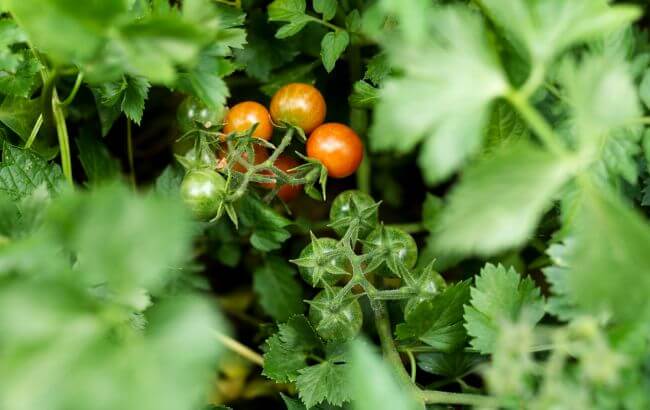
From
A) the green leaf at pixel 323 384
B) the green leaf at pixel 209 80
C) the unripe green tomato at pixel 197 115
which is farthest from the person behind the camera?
the unripe green tomato at pixel 197 115

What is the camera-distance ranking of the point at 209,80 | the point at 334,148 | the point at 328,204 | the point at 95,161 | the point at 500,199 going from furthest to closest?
1. the point at 328,204
2. the point at 95,161
3. the point at 334,148
4. the point at 209,80
5. the point at 500,199

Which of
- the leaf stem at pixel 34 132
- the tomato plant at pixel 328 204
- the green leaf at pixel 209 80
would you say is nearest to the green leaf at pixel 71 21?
the tomato plant at pixel 328 204

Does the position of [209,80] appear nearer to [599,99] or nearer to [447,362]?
[599,99]

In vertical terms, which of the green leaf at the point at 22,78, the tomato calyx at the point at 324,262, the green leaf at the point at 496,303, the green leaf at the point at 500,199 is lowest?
the tomato calyx at the point at 324,262

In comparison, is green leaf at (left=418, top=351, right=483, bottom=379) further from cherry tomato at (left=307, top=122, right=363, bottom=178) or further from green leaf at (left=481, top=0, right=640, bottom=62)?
green leaf at (left=481, top=0, right=640, bottom=62)

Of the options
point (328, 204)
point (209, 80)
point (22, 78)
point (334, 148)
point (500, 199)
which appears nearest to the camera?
point (500, 199)

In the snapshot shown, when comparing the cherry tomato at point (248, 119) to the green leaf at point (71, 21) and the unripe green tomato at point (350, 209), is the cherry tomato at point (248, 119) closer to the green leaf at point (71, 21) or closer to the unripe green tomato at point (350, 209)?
the unripe green tomato at point (350, 209)

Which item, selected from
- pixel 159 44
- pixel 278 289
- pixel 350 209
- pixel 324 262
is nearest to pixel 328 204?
pixel 278 289
